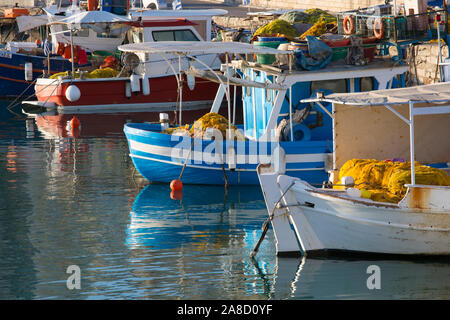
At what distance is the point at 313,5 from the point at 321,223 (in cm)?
3365

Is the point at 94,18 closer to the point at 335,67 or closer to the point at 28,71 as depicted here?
the point at 28,71

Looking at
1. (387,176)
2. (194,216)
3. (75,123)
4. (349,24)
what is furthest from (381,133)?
(75,123)

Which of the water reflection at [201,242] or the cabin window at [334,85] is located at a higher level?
the cabin window at [334,85]

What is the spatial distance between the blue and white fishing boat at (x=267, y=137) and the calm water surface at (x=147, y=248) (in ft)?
Result: 1.52

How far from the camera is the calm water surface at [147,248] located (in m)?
10.8

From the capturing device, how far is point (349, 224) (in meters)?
11.7

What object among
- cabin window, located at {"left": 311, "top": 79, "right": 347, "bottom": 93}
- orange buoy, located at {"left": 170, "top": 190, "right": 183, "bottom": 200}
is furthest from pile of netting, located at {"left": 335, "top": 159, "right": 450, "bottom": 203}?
orange buoy, located at {"left": 170, "top": 190, "right": 183, "bottom": 200}

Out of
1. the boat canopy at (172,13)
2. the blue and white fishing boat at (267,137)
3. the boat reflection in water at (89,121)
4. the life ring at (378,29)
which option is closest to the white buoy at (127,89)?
the boat reflection in water at (89,121)

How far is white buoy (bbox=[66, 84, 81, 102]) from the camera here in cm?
2816

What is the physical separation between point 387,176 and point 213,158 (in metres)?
4.85

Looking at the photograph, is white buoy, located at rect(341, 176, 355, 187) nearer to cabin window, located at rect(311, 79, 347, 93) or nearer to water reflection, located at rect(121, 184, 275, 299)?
water reflection, located at rect(121, 184, 275, 299)

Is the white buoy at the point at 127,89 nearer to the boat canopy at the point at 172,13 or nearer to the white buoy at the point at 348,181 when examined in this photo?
the boat canopy at the point at 172,13

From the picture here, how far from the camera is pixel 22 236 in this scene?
531 inches
